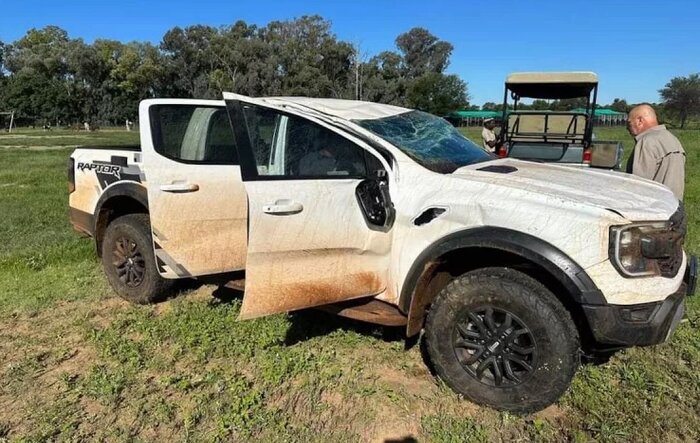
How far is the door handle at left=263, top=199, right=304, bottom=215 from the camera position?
3369 mm

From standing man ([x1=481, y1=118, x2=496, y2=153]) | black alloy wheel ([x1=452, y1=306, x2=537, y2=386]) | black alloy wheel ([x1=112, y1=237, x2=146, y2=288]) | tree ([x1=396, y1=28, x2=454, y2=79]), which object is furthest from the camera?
tree ([x1=396, y1=28, x2=454, y2=79])

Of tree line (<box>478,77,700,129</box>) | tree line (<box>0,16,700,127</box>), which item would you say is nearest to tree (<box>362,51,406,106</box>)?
tree line (<box>0,16,700,127</box>)

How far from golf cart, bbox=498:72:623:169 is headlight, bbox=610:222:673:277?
7.14 metres

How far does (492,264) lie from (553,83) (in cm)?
825

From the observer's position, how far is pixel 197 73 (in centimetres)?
7362

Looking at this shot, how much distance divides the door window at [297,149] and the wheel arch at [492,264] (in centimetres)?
71

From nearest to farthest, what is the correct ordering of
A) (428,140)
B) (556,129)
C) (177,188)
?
(428,140) < (177,188) < (556,129)

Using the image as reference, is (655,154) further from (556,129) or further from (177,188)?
(556,129)

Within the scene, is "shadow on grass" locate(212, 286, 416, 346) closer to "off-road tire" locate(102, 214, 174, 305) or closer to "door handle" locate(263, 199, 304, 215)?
"off-road tire" locate(102, 214, 174, 305)

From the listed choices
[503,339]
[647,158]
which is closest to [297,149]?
[503,339]

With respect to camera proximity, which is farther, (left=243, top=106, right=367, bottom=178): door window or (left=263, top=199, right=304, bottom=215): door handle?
(left=243, top=106, right=367, bottom=178): door window

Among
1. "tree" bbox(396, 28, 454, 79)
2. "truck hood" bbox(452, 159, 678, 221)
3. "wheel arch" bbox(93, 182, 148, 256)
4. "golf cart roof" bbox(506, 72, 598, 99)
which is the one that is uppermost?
"tree" bbox(396, 28, 454, 79)

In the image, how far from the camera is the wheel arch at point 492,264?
2.80 meters

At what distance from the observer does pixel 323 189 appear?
3402 mm
